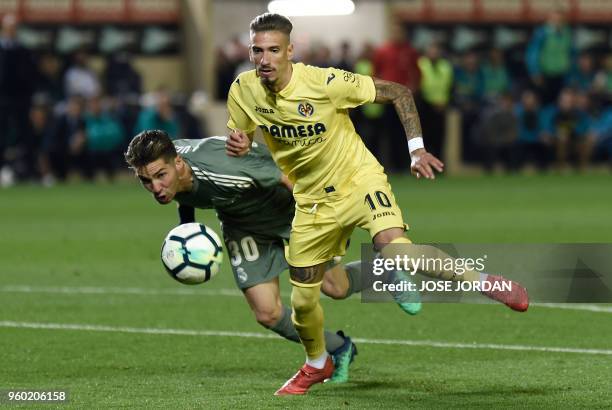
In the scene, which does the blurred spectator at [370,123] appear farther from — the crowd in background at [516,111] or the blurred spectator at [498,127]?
the blurred spectator at [498,127]

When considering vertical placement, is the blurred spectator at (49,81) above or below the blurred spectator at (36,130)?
above

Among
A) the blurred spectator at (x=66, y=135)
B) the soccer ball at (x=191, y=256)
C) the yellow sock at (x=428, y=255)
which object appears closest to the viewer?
the yellow sock at (x=428, y=255)

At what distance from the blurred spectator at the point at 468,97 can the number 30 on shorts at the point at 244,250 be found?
1975cm

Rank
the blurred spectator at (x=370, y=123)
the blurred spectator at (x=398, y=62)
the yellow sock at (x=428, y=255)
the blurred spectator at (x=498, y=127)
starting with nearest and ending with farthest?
the yellow sock at (x=428, y=255) → the blurred spectator at (x=398, y=62) → the blurred spectator at (x=370, y=123) → the blurred spectator at (x=498, y=127)

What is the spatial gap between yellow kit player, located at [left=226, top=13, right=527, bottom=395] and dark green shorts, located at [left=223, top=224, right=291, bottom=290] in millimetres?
628

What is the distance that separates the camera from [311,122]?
7.99 metres

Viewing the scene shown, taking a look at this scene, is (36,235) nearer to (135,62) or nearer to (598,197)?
(598,197)

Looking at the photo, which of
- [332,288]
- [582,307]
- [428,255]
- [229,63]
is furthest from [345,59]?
[428,255]

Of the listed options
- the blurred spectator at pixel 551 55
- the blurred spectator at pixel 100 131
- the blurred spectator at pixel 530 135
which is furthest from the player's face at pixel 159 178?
the blurred spectator at pixel 551 55

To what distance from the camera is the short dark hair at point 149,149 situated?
795 centimetres

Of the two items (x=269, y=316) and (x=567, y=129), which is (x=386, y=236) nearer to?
(x=269, y=316)

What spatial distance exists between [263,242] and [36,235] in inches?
349

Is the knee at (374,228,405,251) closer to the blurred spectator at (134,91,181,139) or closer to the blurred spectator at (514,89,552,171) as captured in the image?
the blurred spectator at (134,91,181,139)

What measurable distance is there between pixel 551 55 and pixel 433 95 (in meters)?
3.02
